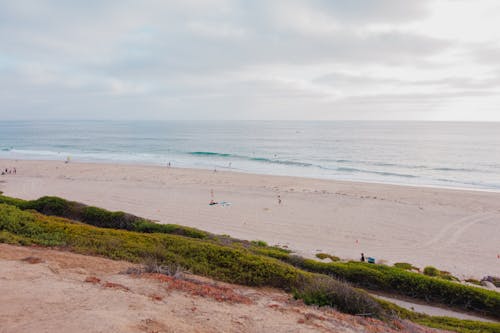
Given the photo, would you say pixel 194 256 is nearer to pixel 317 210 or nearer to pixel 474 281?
pixel 474 281

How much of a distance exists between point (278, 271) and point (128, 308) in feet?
14.5

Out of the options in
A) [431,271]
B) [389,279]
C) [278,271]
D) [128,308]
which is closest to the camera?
[128,308]

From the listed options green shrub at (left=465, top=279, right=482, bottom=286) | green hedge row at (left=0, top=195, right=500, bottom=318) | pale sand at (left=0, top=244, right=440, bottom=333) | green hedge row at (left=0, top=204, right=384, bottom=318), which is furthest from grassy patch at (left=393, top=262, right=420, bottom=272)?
pale sand at (left=0, top=244, right=440, bottom=333)

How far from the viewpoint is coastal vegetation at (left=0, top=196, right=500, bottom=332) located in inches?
300

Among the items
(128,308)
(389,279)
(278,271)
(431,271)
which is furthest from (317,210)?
(128,308)

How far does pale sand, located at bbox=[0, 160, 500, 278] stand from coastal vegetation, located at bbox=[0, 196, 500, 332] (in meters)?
4.44

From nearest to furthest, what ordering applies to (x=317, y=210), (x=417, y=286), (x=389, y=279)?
(x=417, y=286) → (x=389, y=279) → (x=317, y=210)

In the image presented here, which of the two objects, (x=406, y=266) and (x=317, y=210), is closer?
(x=406, y=266)

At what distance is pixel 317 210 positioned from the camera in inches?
898

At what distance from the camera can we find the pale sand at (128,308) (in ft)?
16.3

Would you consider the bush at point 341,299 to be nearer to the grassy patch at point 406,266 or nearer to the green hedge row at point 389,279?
the green hedge row at point 389,279

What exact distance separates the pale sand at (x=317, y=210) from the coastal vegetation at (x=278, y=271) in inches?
175

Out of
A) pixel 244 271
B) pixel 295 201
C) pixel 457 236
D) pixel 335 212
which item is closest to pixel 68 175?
pixel 295 201

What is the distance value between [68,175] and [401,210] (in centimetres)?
3501
